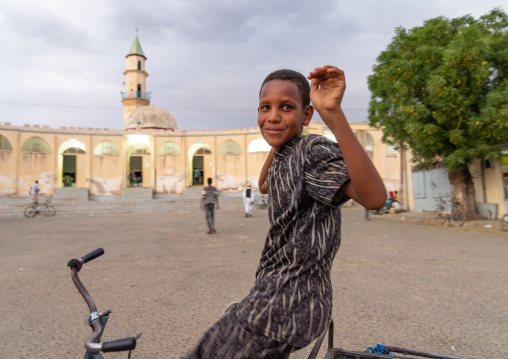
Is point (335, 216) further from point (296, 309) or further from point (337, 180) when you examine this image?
point (296, 309)

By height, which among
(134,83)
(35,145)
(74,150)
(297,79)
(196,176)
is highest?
(134,83)

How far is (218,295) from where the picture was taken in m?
4.46

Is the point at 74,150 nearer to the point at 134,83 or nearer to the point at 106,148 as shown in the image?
the point at 106,148

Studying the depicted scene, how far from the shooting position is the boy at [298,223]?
1.06 meters

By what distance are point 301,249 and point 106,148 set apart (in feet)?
113

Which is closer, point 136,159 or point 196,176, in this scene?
point 136,159

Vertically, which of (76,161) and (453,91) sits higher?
(453,91)

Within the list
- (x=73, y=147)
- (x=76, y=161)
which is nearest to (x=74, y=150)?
(x=73, y=147)

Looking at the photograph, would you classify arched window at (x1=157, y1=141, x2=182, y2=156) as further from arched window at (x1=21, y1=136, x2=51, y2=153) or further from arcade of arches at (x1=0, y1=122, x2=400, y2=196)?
arched window at (x1=21, y1=136, x2=51, y2=153)

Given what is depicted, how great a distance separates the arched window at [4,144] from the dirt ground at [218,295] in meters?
26.0

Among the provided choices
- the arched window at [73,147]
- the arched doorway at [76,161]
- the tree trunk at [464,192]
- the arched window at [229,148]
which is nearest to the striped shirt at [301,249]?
the tree trunk at [464,192]

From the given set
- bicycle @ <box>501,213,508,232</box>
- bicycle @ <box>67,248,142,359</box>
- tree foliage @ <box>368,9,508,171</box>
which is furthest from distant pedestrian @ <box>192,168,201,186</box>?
bicycle @ <box>67,248,142,359</box>

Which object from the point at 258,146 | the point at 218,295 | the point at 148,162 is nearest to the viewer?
the point at 218,295

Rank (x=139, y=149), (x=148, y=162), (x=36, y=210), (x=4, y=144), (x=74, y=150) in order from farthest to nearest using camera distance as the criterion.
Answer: (x=139, y=149), (x=148, y=162), (x=74, y=150), (x=4, y=144), (x=36, y=210)
